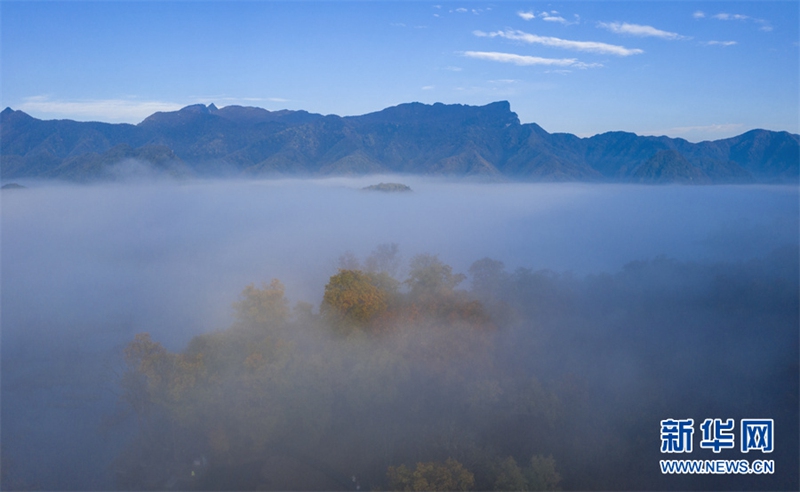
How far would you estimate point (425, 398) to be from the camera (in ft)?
123

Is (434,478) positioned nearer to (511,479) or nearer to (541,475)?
(511,479)

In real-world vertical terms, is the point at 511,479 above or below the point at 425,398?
below

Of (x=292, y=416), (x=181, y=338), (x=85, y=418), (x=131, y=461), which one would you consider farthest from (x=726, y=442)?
(x=181, y=338)

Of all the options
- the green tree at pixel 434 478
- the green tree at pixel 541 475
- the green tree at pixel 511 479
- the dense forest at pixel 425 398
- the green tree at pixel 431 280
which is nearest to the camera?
the green tree at pixel 434 478

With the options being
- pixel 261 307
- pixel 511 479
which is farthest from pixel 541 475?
pixel 261 307

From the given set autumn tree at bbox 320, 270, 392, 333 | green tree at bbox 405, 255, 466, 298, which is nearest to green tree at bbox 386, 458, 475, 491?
autumn tree at bbox 320, 270, 392, 333

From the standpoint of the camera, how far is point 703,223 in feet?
495

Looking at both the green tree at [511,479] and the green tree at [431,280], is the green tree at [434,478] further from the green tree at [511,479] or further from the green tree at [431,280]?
the green tree at [431,280]

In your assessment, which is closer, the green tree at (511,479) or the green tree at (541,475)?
the green tree at (511,479)

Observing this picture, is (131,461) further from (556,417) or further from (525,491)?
(556,417)

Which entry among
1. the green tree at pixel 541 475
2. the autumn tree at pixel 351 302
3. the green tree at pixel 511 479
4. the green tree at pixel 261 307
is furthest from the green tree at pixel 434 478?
the green tree at pixel 261 307

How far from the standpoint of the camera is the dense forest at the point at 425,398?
32.5 m

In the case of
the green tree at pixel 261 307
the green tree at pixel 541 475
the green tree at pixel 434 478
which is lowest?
the green tree at pixel 541 475

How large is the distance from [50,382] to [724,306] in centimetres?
7920
